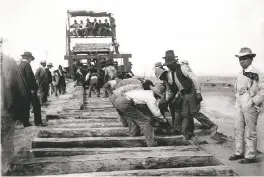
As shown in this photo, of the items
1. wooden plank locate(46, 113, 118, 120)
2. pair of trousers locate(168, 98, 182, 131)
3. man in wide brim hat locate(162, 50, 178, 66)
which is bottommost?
wooden plank locate(46, 113, 118, 120)

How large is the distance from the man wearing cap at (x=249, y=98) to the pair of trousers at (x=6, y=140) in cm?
269

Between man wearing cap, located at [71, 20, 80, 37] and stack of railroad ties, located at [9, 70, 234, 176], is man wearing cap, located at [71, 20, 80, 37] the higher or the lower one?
the higher one

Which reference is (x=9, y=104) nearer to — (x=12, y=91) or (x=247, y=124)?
(x=12, y=91)

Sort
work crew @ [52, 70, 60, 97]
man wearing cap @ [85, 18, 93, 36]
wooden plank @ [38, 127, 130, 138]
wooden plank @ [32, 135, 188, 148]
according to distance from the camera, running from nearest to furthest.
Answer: wooden plank @ [32, 135, 188, 148] → wooden plank @ [38, 127, 130, 138] → work crew @ [52, 70, 60, 97] → man wearing cap @ [85, 18, 93, 36]

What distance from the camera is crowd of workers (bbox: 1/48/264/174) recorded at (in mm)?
3350

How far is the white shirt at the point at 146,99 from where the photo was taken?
13.9ft

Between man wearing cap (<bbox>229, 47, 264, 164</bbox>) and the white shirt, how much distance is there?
3.53 feet

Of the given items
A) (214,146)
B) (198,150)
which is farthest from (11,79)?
(214,146)

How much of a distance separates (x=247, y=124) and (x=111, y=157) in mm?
1678

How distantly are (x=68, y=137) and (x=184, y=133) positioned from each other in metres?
1.78

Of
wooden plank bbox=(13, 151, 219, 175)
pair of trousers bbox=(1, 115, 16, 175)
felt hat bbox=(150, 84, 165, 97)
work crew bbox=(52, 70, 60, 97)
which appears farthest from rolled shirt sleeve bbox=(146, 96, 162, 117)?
work crew bbox=(52, 70, 60, 97)

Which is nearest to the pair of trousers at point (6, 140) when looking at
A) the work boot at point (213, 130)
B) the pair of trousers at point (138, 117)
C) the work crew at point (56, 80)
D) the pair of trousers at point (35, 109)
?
the pair of trousers at point (138, 117)

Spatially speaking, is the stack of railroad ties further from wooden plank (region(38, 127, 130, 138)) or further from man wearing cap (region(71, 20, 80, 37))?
man wearing cap (region(71, 20, 80, 37))

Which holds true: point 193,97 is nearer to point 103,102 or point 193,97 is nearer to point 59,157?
point 59,157
